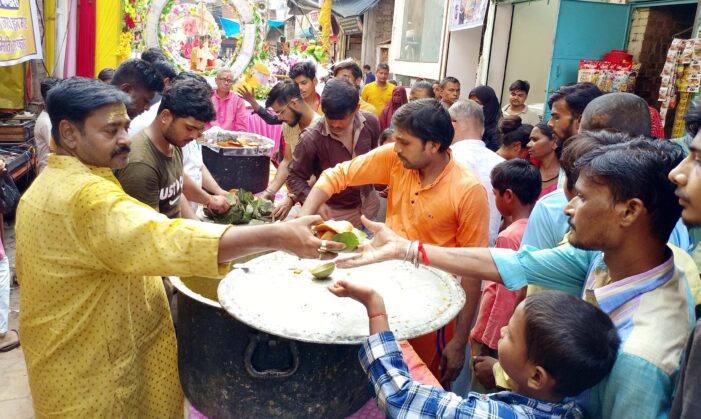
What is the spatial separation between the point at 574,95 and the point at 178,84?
94.2 inches

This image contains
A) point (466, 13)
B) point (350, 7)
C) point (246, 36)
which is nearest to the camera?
point (246, 36)

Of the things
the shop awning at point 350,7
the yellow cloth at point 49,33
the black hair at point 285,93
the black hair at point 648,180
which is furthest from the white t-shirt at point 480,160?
the shop awning at point 350,7

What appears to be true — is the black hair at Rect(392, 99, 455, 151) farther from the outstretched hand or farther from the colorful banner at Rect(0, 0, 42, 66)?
the colorful banner at Rect(0, 0, 42, 66)

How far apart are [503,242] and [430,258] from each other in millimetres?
818

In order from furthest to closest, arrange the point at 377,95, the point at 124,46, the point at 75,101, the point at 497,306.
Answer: the point at 377,95 → the point at 124,46 → the point at 497,306 → the point at 75,101

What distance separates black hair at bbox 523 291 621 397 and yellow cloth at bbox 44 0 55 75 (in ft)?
23.1

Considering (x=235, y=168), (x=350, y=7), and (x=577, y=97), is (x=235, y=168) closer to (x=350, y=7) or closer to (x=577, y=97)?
(x=577, y=97)

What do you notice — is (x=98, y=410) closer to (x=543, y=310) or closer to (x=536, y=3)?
(x=543, y=310)

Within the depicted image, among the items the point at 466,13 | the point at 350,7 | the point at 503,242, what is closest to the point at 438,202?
the point at 503,242

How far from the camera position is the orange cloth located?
261 centimetres

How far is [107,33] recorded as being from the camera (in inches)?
279

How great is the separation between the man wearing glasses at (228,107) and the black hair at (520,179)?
4.36m

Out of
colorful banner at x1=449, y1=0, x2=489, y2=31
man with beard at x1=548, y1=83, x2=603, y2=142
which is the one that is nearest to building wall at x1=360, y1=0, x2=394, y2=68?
colorful banner at x1=449, y1=0, x2=489, y2=31

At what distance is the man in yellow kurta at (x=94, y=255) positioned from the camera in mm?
1605
